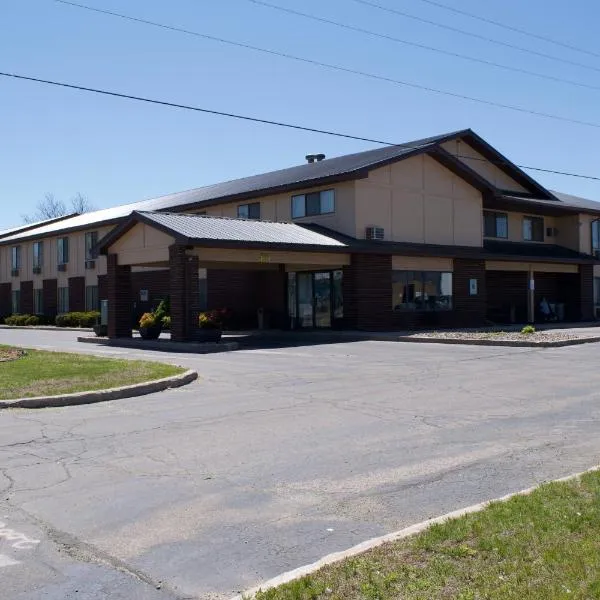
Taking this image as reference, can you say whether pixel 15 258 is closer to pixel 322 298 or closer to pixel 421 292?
pixel 322 298

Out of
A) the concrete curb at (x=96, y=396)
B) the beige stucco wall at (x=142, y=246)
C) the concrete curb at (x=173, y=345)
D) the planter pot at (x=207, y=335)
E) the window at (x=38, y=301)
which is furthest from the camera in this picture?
the window at (x=38, y=301)

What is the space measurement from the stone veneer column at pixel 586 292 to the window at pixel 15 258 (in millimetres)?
35156

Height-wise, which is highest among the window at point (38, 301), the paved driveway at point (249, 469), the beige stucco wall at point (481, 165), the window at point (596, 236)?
the beige stucco wall at point (481, 165)

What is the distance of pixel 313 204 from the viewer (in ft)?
104

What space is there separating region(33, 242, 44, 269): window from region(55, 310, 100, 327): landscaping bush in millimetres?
7913

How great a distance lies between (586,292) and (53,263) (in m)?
31.0

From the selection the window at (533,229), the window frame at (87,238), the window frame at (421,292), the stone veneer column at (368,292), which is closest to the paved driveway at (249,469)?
the stone veneer column at (368,292)

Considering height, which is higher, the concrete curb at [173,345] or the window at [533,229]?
the window at [533,229]

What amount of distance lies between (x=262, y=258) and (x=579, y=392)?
14787 millimetres

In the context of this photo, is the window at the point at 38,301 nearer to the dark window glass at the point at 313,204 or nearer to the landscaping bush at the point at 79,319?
the landscaping bush at the point at 79,319

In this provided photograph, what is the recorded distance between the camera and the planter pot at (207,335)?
2417 centimetres

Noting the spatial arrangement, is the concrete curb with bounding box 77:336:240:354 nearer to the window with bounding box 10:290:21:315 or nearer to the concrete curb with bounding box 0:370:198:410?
the concrete curb with bounding box 0:370:198:410

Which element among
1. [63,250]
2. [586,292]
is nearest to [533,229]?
[586,292]

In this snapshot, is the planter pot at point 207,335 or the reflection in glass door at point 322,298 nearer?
the planter pot at point 207,335
